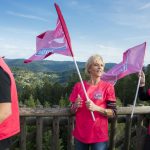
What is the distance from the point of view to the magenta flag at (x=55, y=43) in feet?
14.6

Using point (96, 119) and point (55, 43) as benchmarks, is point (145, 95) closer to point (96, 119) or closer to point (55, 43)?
point (96, 119)

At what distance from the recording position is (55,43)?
458 cm

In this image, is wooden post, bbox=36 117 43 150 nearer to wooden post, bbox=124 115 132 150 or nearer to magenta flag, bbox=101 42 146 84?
magenta flag, bbox=101 42 146 84

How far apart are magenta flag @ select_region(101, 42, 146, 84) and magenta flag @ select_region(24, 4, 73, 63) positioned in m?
0.78

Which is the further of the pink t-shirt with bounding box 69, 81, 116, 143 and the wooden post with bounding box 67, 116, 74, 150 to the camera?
the wooden post with bounding box 67, 116, 74, 150

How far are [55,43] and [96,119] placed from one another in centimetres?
114

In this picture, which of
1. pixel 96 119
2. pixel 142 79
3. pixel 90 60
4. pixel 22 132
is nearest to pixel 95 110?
pixel 96 119

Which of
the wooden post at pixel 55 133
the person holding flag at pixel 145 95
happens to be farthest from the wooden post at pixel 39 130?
the person holding flag at pixel 145 95

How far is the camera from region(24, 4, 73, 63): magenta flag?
Answer: 14.6 feet

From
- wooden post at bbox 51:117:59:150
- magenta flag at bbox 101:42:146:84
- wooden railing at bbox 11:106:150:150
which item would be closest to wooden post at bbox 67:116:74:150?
wooden railing at bbox 11:106:150:150

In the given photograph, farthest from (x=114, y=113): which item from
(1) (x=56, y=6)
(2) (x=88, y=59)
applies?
(1) (x=56, y=6)


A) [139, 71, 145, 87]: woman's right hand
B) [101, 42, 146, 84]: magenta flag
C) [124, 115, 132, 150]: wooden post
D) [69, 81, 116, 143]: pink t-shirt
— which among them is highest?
[101, 42, 146, 84]: magenta flag

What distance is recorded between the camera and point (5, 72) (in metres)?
2.66

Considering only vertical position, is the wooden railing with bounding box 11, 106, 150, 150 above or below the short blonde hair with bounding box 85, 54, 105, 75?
below
